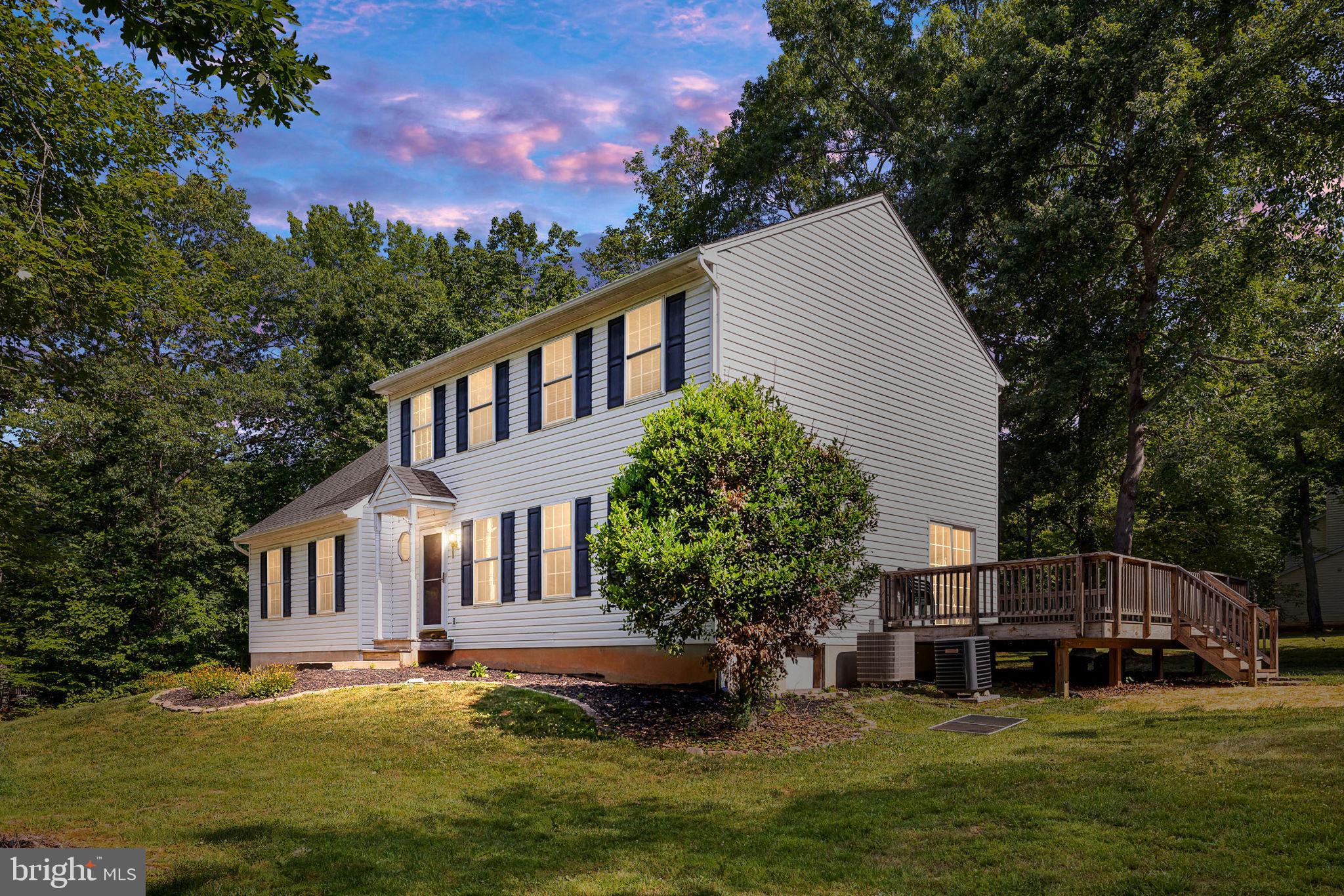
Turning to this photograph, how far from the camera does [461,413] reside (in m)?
20.1

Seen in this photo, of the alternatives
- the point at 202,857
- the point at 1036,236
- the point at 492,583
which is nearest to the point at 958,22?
the point at 1036,236

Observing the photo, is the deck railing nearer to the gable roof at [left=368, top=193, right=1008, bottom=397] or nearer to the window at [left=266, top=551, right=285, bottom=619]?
the gable roof at [left=368, top=193, right=1008, bottom=397]

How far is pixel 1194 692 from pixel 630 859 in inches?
414

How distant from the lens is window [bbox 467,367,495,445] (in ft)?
63.1

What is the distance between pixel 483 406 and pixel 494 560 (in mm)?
3197

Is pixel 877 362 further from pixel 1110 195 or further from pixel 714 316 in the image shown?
Result: pixel 1110 195

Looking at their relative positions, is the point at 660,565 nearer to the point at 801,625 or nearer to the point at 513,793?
the point at 801,625

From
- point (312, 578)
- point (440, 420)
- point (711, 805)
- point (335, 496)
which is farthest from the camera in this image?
point (335, 496)

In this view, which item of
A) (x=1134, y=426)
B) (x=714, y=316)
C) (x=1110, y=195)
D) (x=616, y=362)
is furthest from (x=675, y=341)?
(x=1134, y=426)

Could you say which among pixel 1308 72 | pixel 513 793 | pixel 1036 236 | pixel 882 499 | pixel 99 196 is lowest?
pixel 513 793

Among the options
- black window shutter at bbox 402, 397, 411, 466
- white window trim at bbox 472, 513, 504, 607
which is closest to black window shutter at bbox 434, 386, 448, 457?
black window shutter at bbox 402, 397, 411, 466

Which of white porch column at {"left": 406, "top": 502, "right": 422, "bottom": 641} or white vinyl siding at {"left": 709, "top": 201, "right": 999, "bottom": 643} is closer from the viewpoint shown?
white vinyl siding at {"left": 709, "top": 201, "right": 999, "bottom": 643}

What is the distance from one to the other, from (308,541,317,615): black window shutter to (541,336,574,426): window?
873 centimetres

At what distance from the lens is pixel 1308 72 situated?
1989 cm
